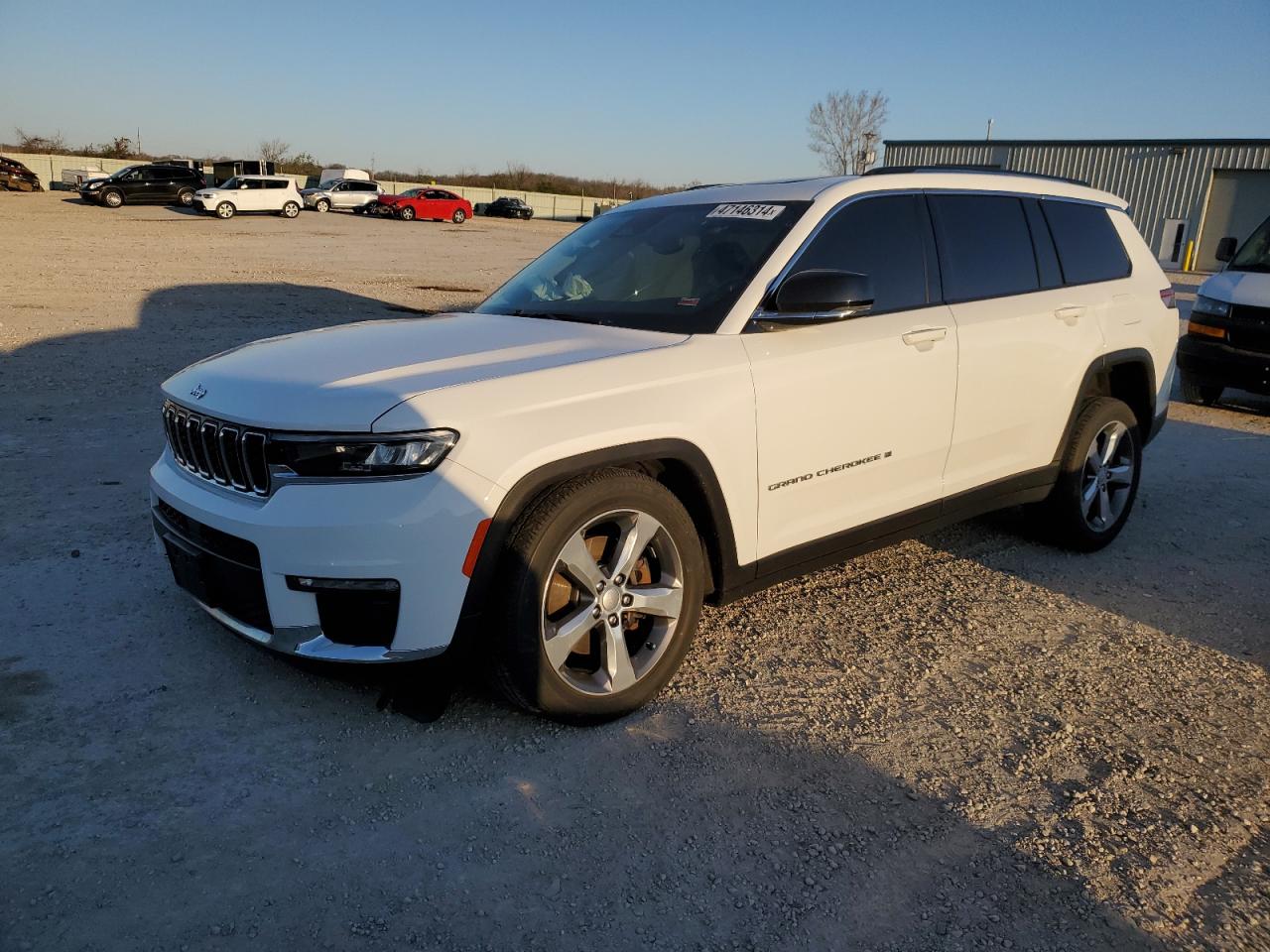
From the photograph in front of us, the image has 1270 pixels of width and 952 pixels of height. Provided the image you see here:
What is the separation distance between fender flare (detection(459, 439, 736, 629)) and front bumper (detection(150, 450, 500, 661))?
52 mm

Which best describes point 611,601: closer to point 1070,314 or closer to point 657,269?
point 657,269

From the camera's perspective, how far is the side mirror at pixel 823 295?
3588mm

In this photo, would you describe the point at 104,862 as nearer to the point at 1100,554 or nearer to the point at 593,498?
the point at 593,498

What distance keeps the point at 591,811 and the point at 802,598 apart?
197cm

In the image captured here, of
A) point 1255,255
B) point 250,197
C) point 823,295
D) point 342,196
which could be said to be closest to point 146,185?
point 250,197

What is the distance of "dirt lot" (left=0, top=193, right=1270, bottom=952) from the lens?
2.51 meters

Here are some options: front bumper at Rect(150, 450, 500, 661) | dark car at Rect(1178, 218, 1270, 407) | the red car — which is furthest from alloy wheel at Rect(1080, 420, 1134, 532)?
the red car

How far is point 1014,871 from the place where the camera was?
2.71 metres

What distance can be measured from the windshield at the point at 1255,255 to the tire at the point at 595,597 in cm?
866

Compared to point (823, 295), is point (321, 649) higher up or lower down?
lower down

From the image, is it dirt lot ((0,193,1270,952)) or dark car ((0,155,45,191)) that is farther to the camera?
dark car ((0,155,45,191))

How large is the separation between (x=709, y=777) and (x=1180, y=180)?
3869 centimetres

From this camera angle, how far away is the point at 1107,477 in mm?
5391

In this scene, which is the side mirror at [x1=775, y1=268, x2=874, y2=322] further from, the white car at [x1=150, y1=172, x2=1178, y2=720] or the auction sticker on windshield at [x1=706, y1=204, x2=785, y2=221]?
the auction sticker on windshield at [x1=706, y1=204, x2=785, y2=221]
